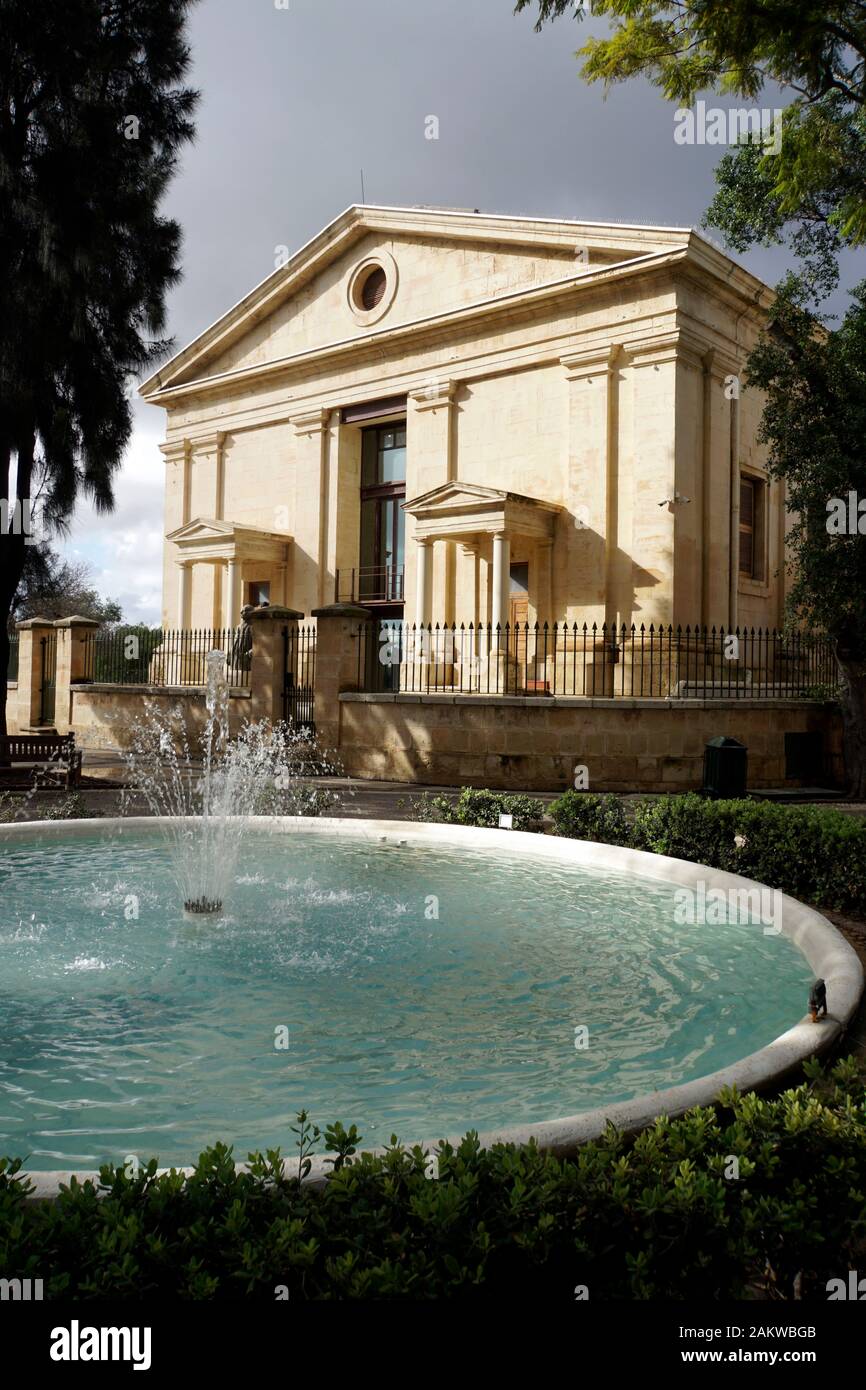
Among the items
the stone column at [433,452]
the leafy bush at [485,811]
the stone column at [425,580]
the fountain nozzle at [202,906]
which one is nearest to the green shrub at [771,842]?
the leafy bush at [485,811]

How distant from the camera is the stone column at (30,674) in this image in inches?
949

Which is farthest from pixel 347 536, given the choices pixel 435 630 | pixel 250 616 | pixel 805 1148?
pixel 805 1148

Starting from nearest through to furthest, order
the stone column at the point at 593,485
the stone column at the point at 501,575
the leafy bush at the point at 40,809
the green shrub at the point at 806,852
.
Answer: the green shrub at the point at 806,852, the leafy bush at the point at 40,809, the stone column at the point at 501,575, the stone column at the point at 593,485

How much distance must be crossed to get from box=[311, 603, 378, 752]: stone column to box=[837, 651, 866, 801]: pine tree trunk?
842 centimetres

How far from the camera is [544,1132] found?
3273mm

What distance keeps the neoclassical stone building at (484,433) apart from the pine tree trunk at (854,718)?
4.71 m

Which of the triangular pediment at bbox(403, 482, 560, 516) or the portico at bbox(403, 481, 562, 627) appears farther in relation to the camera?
the portico at bbox(403, 481, 562, 627)

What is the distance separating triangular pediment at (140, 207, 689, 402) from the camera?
2183cm

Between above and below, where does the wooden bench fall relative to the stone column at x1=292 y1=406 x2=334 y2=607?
below

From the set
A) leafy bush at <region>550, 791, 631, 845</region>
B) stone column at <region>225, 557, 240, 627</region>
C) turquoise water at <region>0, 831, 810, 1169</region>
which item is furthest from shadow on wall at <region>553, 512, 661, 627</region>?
turquoise water at <region>0, 831, 810, 1169</region>

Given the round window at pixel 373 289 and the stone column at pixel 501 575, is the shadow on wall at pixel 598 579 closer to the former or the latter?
the stone column at pixel 501 575

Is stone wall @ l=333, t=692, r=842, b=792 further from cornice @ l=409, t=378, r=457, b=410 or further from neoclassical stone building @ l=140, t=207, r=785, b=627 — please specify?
cornice @ l=409, t=378, r=457, b=410

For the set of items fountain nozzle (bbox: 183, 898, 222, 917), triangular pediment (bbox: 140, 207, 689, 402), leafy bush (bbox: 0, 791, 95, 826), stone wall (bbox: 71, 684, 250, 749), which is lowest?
fountain nozzle (bbox: 183, 898, 222, 917)

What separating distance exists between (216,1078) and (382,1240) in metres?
2.26
